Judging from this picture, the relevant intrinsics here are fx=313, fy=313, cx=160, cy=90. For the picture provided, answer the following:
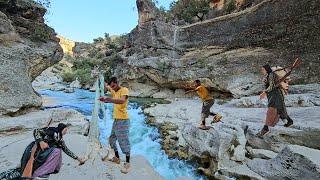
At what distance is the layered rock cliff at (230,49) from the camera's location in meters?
19.9

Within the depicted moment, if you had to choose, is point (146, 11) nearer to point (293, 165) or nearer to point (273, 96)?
point (273, 96)

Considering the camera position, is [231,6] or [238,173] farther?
[231,6]

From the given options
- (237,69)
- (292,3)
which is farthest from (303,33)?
(237,69)

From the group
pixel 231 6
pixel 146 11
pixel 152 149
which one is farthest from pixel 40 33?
pixel 146 11

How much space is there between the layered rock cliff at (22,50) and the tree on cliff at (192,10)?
93.8ft

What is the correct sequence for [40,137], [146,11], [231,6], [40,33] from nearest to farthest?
[40,137] < [40,33] < [231,6] < [146,11]

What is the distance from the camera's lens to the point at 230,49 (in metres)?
26.7

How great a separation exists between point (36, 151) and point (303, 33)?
1950cm

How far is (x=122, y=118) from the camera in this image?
253 inches

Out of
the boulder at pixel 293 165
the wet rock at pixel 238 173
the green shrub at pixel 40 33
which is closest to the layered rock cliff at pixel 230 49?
the wet rock at pixel 238 173

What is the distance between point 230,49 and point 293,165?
21.0 meters

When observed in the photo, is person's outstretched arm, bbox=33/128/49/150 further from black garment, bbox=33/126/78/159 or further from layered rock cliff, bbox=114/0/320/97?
layered rock cliff, bbox=114/0/320/97

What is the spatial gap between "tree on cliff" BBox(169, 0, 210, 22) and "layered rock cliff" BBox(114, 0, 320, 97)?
6140mm

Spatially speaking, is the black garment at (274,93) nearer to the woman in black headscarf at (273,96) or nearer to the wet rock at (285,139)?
the woman in black headscarf at (273,96)
